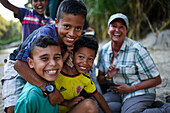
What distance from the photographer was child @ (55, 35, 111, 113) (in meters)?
1.55

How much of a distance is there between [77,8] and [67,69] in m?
0.63

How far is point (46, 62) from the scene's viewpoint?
1.30 m

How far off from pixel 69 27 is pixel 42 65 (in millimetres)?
500

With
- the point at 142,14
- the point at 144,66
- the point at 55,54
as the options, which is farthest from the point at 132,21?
the point at 55,54

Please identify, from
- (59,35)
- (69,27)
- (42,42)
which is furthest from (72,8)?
(42,42)

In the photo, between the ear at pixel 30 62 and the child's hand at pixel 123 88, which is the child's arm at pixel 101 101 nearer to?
the child's hand at pixel 123 88

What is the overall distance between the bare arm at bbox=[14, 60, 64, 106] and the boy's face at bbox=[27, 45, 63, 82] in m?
0.04

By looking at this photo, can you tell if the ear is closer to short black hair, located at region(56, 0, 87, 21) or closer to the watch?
the watch

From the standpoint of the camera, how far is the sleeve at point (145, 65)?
1927 mm

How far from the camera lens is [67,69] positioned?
5.32ft

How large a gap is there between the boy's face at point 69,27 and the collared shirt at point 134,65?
750 millimetres

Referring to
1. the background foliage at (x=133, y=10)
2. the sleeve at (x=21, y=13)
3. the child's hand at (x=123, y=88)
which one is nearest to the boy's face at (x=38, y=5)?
the sleeve at (x=21, y=13)

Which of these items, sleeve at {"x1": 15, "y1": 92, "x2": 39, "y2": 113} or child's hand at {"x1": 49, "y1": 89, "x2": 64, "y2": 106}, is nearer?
sleeve at {"x1": 15, "y1": 92, "x2": 39, "y2": 113}

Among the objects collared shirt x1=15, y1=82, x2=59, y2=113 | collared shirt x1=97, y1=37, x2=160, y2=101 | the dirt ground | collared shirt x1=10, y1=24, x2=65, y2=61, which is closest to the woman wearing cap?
collared shirt x1=97, y1=37, x2=160, y2=101
